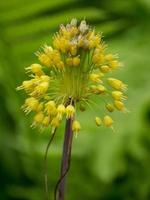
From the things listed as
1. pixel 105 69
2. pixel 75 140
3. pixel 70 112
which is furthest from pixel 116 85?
pixel 75 140

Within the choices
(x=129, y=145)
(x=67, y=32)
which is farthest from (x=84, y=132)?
(x=67, y=32)

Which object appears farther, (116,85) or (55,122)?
(116,85)

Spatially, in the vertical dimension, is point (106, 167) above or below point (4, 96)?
below

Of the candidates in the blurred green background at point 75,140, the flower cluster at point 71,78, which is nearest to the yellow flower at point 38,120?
the flower cluster at point 71,78

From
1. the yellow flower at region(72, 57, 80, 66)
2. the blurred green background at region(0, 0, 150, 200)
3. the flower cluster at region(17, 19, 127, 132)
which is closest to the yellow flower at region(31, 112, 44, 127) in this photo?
the flower cluster at region(17, 19, 127, 132)

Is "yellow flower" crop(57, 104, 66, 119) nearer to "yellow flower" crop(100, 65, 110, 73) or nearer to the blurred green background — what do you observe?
"yellow flower" crop(100, 65, 110, 73)

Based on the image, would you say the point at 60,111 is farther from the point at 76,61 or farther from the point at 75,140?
the point at 75,140

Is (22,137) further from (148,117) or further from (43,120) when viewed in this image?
(43,120)
